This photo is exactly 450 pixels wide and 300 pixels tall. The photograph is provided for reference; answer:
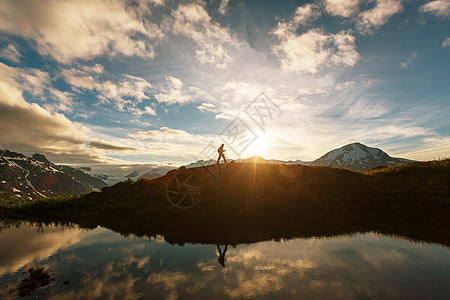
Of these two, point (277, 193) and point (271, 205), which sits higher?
point (277, 193)

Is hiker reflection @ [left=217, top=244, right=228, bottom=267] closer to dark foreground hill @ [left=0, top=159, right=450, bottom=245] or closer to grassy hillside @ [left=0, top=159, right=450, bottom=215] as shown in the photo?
dark foreground hill @ [left=0, top=159, right=450, bottom=245]

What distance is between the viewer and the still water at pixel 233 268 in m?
9.26

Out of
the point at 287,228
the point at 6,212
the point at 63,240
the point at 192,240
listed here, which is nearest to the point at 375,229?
the point at 287,228

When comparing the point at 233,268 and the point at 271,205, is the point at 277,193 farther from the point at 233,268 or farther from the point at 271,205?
the point at 233,268

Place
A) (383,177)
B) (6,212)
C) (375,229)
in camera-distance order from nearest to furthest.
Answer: (375,229) → (6,212) → (383,177)

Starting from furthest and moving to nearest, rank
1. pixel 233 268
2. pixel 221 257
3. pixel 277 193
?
pixel 277 193 < pixel 221 257 < pixel 233 268

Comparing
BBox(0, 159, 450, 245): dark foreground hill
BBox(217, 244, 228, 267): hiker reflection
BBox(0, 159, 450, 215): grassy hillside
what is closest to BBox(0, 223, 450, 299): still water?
BBox(217, 244, 228, 267): hiker reflection

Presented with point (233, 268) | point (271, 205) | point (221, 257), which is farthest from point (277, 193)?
point (233, 268)

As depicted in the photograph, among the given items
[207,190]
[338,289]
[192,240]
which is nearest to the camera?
[338,289]

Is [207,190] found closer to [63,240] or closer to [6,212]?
[63,240]

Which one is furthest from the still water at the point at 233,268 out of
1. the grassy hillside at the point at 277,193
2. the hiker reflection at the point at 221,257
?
the grassy hillside at the point at 277,193

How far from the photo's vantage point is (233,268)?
1149 cm

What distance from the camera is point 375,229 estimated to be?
731 inches

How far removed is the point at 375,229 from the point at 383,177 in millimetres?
20490
